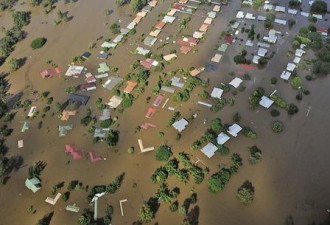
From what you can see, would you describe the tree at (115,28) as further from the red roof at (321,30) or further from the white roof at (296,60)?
the red roof at (321,30)

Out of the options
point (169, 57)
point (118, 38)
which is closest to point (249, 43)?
point (169, 57)

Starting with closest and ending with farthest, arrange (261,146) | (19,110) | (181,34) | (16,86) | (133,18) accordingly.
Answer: (261,146) < (19,110) < (16,86) < (181,34) < (133,18)

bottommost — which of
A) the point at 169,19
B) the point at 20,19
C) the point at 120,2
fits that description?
the point at 169,19

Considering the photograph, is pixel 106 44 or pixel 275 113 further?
pixel 106 44

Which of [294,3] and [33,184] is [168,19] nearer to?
[294,3]

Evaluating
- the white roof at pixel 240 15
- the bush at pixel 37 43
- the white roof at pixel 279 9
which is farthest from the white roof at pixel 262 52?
the bush at pixel 37 43

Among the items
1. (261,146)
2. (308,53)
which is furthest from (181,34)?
(261,146)

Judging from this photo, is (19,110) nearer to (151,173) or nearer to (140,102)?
(140,102)
